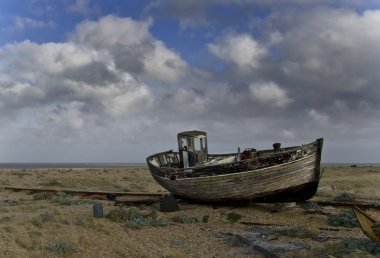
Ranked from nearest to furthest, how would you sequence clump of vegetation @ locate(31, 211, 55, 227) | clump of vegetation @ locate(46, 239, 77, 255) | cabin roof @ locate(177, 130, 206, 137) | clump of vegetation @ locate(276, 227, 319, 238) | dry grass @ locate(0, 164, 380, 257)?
clump of vegetation @ locate(46, 239, 77, 255)
dry grass @ locate(0, 164, 380, 257)
clump of vegetation @ locate(276, 227, 319, 238)
clump of vegetation @ locate(31, 211, 55, 227)
cabin roof @ locate(177, 130, 206, 137)

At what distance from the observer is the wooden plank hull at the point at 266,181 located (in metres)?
18.3

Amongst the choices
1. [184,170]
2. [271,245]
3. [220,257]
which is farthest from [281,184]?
[220,257]

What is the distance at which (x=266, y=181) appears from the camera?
1834 centimetres

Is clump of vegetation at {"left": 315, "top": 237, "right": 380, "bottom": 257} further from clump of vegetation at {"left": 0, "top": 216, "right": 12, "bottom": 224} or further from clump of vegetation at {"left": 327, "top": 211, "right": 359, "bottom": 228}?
clump of vegetation at {"left": 0, "top": 216, "right": 12, "bottom": 224}

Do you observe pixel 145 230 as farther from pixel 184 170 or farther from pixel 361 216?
pixel 361 216

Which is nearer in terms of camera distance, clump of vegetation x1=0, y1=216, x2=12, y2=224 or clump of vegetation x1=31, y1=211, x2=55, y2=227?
clump of vegetation x1=31, y1=211, x2=55, y2=227

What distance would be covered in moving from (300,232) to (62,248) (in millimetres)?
6898

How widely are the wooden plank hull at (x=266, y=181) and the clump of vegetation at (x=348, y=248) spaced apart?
669 cm

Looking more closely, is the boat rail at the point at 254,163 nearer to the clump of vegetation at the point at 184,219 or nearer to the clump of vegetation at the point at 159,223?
the clump of vegetation at the point at 184,219

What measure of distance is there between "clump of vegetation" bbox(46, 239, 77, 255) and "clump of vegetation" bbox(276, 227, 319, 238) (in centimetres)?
625

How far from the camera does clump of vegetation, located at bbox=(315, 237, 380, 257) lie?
34.8 feet

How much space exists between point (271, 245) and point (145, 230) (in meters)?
4.44

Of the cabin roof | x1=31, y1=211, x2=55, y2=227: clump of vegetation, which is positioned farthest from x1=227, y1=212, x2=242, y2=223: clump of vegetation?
the cabin roof

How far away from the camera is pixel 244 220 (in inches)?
658
